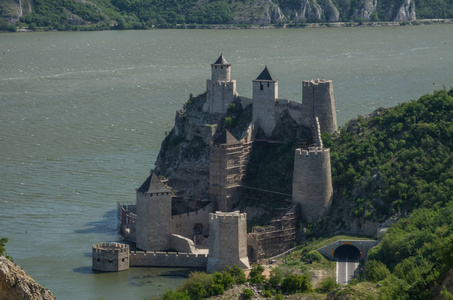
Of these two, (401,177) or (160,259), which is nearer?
(160,259)

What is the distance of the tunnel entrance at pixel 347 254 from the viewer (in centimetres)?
6028

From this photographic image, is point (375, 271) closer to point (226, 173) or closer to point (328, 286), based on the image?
point (328, 286)

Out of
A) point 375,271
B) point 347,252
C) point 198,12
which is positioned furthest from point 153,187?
point 198,12

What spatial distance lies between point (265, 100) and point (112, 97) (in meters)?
41.5

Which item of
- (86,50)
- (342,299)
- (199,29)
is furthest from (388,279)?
(199,29)

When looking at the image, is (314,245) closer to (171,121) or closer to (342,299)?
(342,299)

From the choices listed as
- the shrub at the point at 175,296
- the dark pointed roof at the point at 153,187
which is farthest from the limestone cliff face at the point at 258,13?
the shrub at the point at 175,296

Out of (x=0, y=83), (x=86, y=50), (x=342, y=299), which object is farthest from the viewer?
(x=86, y=50)

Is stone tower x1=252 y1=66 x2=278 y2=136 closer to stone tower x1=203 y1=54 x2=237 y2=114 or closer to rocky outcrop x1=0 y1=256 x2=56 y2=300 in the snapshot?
stone tower x1=203 y1=54 x2=237 y2=114

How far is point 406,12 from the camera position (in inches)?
7505

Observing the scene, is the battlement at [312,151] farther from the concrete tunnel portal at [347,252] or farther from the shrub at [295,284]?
the shrub at [295,284]

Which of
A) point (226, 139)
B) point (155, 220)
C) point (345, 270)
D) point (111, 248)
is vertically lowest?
point (345, 270)

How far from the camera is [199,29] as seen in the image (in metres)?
182

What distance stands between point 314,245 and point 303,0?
13132cm
